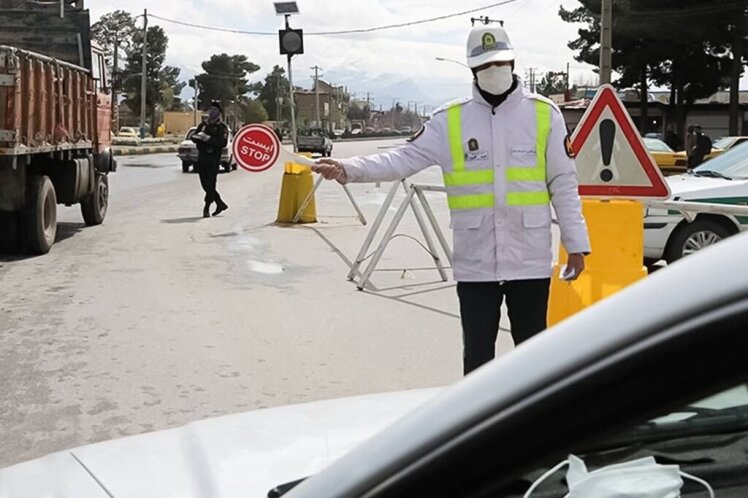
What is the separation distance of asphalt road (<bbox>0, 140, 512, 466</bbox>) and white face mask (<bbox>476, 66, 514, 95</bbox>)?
2277 millimetres

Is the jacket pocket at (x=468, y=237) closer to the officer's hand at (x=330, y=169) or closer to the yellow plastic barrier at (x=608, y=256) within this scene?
the officer's hand at (x=330, y=169)

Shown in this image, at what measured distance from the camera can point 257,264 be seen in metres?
11.0

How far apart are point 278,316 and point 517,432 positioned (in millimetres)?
6942

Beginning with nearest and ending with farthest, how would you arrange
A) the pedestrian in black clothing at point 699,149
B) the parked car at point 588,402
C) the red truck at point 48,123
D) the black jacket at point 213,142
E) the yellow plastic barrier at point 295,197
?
the parked car at point 588,402, the red truck at point 48,123, the yellow plastic barrier at point 295,197, the black jacket at point 213,142, the pedestrian in black clothing at point 699,149

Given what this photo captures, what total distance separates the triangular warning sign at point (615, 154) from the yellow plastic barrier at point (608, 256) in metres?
0.12

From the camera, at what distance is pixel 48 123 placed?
11.9 metres

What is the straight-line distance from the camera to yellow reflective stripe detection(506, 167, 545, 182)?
4273 millimetres

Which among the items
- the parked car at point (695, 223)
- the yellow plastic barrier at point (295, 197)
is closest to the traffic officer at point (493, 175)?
the parked car at point (695, 223)

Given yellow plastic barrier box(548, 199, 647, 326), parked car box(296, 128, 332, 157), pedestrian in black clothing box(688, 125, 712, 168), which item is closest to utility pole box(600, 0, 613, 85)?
pedestrian in black clothing box(688, 125, 712, 168)

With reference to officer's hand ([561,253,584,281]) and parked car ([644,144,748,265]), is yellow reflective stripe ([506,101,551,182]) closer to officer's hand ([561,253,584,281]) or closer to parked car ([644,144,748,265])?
officer's hand ([561,253,584,281])

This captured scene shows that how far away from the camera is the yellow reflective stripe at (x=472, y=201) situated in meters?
4.29

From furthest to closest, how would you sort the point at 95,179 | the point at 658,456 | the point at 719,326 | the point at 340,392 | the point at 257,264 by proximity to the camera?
Answer: the point at 95,179, the point at 257,264, the point at 340,392, the point at 658,456, the point at 719,326

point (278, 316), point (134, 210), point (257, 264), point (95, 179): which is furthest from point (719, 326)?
point (134, 210)

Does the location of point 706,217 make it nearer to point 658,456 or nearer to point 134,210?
point 658,456
